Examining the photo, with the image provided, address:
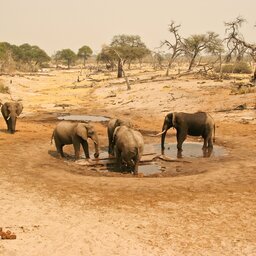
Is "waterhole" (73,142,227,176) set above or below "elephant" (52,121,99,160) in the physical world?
below

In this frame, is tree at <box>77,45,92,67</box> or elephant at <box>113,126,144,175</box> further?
tree at <box>77,45,92,67</box>

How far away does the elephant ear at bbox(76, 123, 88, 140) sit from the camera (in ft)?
51.0

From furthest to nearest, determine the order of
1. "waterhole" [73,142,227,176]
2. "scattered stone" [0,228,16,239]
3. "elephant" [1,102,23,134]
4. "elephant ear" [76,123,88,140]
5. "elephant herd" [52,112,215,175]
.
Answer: "elephant" [1,102,23,134] < "elephant ear" [76,123,88,140] < "waterhole" [73,142,227,176] < "elephant herd" [52,112,215,175] < "scattered stone" [0,228,16,239]

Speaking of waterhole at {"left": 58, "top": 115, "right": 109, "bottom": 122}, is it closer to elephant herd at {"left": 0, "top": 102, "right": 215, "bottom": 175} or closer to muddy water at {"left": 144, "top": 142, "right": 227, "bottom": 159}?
muddy water at {"left": 144, "top": 142, "right": 227, "bottom": 159}

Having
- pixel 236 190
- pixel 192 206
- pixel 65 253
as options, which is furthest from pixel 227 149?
pixel 65 253

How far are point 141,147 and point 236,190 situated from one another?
4.02m

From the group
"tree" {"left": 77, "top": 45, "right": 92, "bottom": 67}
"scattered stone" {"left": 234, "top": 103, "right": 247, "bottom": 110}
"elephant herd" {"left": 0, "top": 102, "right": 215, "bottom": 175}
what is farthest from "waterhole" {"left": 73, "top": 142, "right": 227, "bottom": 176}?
"tree" {"left": 77, "top": 45, "right": 92, "bottom": 67}

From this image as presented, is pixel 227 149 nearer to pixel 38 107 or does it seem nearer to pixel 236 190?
pixel 236 190

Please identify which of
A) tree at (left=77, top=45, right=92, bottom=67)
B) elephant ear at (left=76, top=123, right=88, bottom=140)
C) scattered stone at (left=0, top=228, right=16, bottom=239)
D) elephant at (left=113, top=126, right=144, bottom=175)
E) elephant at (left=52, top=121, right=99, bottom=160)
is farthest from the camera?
tree at (left=77, top=45, right=92, bottom=67)

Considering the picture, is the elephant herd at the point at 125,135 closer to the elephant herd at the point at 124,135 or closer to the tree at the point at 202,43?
the elephant herd at the point at 124,135

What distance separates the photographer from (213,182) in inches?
494

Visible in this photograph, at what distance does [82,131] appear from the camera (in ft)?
51.2

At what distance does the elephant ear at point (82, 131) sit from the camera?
15.6 meters

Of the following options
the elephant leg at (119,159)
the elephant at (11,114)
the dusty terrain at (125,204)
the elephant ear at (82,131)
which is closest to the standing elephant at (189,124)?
the dusty terrain at (125,204)
